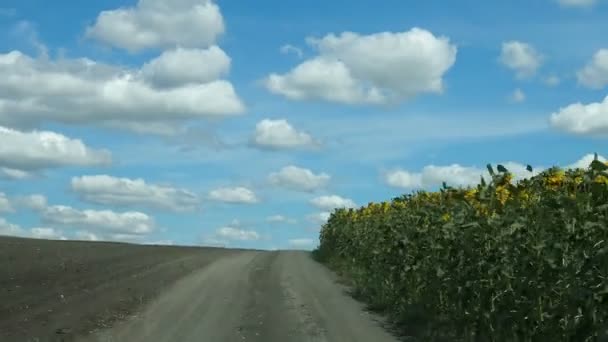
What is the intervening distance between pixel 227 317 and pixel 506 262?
8.22m

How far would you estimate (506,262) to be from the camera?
12.5m

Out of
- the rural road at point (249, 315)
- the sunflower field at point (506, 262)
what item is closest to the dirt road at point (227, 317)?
the rural road at point (249, 315)

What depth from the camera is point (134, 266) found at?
37125mm

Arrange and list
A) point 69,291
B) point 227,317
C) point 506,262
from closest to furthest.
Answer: point 506,262
point 227,317
point 69,291

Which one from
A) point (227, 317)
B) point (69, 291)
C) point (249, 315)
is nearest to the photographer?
point (227, 317)

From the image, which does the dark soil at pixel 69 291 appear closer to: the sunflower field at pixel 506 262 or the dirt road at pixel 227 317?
the dirt road at pixel 227 317

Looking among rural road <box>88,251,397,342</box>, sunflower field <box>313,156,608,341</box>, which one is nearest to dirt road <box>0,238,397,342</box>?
rural road <box>88,251,397,342</box>

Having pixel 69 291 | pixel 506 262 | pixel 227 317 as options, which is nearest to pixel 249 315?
pixel 227 317

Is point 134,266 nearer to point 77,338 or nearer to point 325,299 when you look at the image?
point 325,299

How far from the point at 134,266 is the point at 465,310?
2506cm

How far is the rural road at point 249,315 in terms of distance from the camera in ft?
53.1

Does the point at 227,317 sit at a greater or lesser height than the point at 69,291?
lesser

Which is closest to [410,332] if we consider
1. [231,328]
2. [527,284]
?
[231,328]

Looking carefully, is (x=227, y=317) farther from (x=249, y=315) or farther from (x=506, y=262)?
(x=506, y=262)
